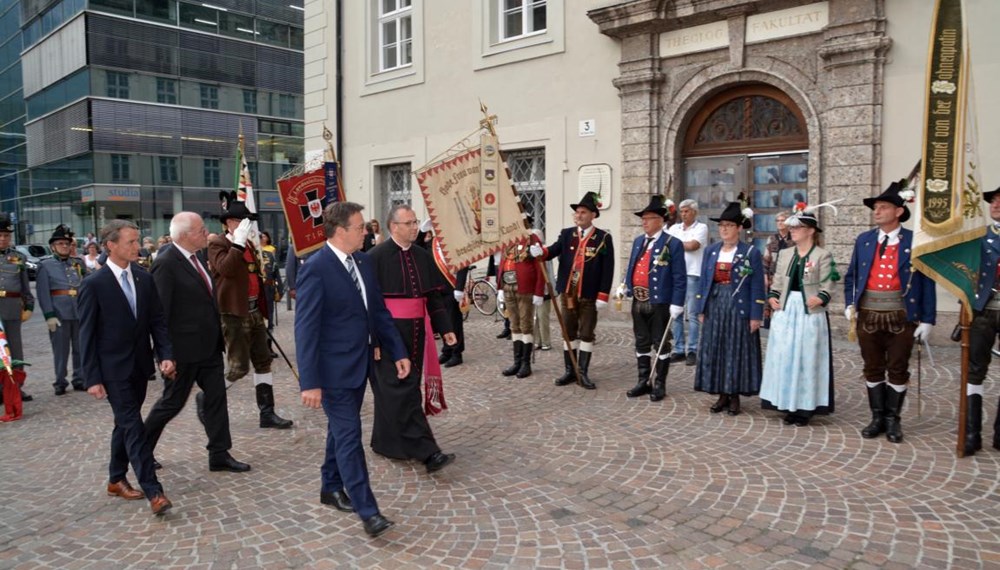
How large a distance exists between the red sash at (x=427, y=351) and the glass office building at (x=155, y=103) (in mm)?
32659

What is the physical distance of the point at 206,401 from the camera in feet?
16.4

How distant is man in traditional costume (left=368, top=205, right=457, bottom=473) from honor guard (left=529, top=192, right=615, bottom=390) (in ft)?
7.01

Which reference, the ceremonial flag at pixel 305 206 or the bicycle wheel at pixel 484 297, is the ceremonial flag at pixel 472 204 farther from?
the bicycle wheel at pixel 484 297

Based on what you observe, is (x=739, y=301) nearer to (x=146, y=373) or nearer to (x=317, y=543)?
(x=317, y=543)

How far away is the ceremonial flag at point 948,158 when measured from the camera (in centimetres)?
466

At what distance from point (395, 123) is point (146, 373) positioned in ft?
37.4

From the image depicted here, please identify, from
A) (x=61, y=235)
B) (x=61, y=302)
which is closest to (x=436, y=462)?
(x=61, y=302)

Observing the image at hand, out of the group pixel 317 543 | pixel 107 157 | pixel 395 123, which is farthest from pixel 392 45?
pixel 107 157

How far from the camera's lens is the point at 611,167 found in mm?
11758

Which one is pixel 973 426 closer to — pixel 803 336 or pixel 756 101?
pixel 803 336

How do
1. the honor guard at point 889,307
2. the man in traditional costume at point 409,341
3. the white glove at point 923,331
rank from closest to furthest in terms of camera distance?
1. the man in traditional costume at point 409,341
2. the white glove at point 923,331
3. the honor guard at point 889,307

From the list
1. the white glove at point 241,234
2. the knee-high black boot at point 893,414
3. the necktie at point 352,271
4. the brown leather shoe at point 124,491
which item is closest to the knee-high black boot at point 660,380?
the knee-high black boot at point 893,414

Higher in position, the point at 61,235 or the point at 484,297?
the point at 61,235

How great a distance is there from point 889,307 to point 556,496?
306cm
